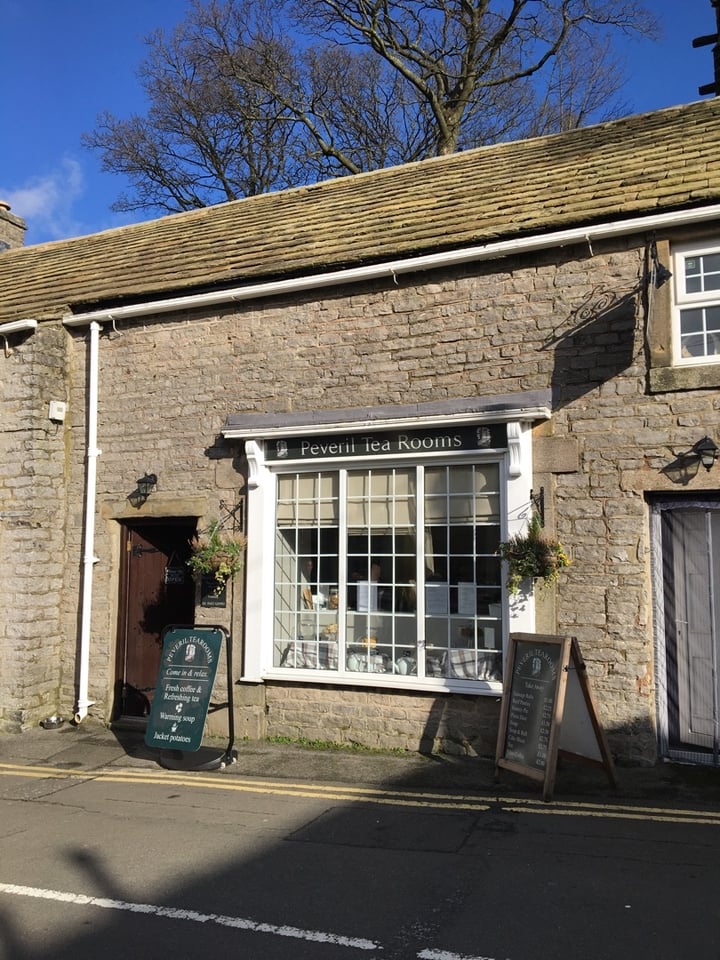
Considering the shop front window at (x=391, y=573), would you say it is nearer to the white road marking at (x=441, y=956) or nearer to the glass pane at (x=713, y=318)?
the glass pane at (x=713, y=318)

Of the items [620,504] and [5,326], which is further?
[5,326]

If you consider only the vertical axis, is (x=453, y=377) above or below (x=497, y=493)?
above

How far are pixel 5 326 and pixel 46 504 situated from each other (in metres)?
2.22

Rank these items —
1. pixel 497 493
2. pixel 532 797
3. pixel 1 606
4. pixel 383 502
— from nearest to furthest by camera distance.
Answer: pixel 532 797
pixel 497 493
pixel 383 502
pixel 1 606

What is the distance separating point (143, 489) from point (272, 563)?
1832 millimetres

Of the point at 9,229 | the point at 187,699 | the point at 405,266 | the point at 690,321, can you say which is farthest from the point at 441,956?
the point at 9,229

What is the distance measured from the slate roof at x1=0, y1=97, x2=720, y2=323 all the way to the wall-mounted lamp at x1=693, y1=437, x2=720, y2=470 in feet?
7.07

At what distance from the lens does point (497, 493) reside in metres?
7.43

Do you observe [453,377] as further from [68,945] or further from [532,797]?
[68,945]

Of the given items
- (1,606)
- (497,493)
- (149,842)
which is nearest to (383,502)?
(497,493)

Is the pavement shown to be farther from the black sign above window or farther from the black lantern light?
the black sign above window

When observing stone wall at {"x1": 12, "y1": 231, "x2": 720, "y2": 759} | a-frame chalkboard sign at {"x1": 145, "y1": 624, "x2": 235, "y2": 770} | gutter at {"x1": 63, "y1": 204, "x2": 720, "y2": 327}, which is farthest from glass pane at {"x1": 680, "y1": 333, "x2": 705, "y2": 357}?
a-frame chalkboard sign at {"x1": 145, "y1": 624, "x2": 235, "y2": 770}

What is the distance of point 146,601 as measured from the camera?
9.28 metres

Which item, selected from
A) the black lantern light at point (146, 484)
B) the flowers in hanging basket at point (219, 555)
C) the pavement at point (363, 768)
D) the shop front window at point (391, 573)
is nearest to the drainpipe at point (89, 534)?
the pavement at point (363, 768)
